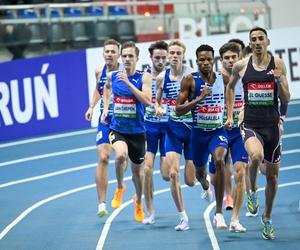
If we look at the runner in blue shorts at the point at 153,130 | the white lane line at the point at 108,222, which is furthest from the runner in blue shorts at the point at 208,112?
the white lane line at the point at 108,222

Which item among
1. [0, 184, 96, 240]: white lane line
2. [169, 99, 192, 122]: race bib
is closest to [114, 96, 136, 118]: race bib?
[169, 99, 192, 122]: race bib

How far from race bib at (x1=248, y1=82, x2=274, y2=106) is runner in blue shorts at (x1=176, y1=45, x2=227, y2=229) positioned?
0.51m

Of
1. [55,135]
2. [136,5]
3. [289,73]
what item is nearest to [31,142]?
[55,135]

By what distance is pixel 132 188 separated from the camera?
14703mm

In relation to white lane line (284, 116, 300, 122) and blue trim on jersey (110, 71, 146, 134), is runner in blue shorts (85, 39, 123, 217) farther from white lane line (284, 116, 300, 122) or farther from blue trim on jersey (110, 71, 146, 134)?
white lane line (284, 116, 300, 122)

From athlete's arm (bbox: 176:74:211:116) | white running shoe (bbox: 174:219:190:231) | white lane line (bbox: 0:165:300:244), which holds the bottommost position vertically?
white lane line (bbox: 0:165:300:244)

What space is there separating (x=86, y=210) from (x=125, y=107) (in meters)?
1.92

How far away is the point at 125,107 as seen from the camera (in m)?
11.6

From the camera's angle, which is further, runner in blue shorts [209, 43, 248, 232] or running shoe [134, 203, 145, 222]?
running shoe [134, 203, 145, 222]

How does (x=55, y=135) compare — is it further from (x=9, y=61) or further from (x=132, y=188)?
(x=132, y=188)

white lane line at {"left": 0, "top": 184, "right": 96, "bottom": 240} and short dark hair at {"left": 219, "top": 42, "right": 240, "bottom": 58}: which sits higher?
short dark hair at {"left": 219, "top": 42, "right": 240, "bottom": 58}

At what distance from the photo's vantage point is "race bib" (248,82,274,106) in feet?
32.3

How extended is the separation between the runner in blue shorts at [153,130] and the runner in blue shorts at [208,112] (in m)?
1.20

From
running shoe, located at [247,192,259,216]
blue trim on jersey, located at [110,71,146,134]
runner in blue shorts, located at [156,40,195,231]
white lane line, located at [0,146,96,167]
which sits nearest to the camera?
running shoe, located at [247,192,259,216]
